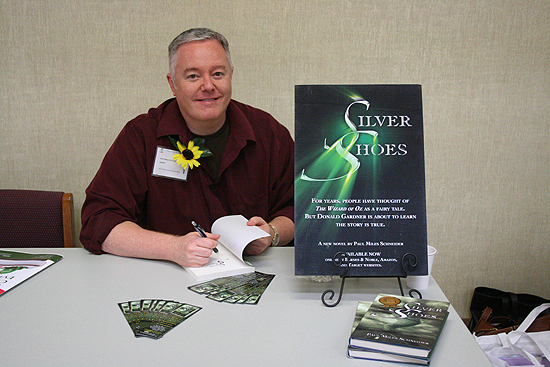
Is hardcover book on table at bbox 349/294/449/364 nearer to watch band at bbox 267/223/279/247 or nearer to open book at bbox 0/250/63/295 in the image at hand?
watch band at bbox 267/223/279/247

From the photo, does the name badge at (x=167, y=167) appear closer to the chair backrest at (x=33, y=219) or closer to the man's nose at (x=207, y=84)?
the man's nose at (x=207, y=84)

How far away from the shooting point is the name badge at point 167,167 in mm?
1769

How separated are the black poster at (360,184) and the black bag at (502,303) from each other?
169 cm

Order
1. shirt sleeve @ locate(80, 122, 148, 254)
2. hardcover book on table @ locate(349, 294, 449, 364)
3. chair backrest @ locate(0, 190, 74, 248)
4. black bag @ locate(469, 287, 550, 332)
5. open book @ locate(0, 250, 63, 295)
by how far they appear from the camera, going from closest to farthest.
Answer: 1. hardcover book on table @ locate(349, 294, 449, 364)
2. open book @ locate(0, 250, 63, 295)
3. shirt sleeve @ locate(80, 122, 148, 254)
4. chair backrest @ locate(0, 190, 74, 248)
5. black bag @ locate(469, 287, 550, 332)

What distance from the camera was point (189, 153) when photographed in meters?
1.78

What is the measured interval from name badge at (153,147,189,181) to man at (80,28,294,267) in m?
0.01

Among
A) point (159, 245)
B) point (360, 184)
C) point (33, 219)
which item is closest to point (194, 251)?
point (159, 245)

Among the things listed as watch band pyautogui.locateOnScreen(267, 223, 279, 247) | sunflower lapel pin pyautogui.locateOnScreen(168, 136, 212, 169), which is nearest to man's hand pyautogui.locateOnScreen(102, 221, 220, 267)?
watch band pyautogui.locateOnScreen(267, 223, 279, 247)

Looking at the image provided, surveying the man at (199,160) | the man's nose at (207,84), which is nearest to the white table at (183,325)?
the man at (199,160)

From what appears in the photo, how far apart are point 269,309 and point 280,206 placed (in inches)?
33.9

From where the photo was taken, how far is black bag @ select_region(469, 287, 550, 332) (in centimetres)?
249

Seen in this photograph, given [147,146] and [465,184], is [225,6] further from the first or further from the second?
[465,184]

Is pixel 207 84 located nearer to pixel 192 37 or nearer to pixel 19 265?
pixel 192 37

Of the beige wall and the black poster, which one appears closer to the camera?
the black poster
